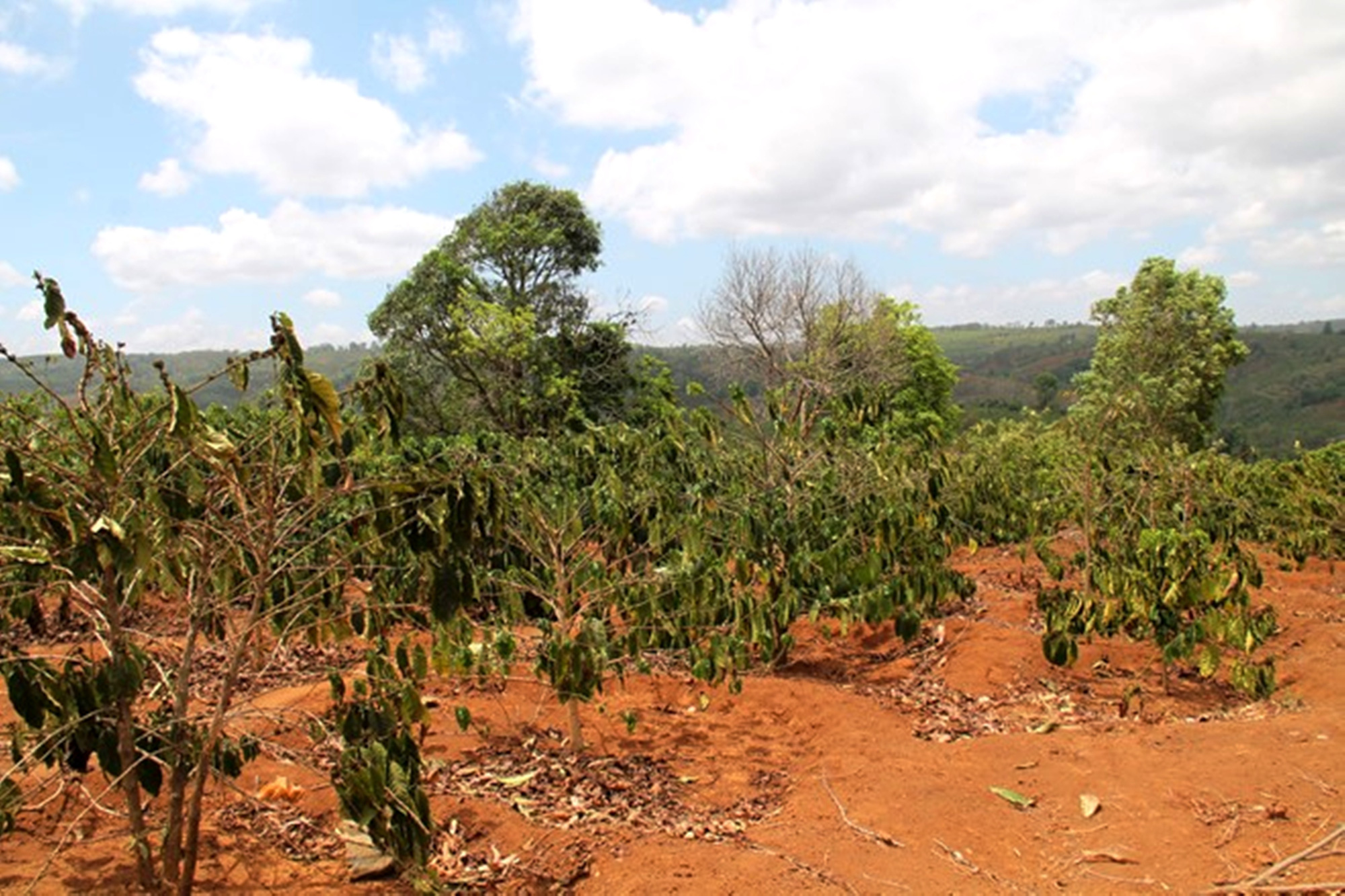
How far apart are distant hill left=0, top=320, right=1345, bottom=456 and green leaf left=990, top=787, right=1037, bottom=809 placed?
1661 cm

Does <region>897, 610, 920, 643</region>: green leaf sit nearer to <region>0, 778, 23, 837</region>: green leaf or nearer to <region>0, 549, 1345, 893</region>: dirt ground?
<region>0, 549, 1345, 893</region>: dirt ground

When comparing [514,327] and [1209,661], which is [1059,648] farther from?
[514,327]

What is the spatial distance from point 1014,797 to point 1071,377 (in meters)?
42.2

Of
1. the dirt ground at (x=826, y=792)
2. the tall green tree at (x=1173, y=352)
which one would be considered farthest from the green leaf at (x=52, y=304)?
the tall green tree at (x=1173, y=352)

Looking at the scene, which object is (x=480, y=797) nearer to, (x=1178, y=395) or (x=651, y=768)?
(x=651, y=768)

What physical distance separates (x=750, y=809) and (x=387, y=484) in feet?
9.44

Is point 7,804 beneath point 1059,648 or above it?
above

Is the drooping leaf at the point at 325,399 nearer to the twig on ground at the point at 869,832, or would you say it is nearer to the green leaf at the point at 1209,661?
the twig on ground at the point at 869,832

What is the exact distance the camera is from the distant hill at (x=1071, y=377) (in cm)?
4425

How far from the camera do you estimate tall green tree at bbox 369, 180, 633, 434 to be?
63.9ft

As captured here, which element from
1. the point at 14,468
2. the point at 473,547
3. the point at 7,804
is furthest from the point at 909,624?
the point at 14,468

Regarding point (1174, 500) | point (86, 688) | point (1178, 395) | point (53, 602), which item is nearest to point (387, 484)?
point (86, 688)

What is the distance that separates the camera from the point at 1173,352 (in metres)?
22.7

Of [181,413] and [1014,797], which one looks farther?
[1014,797]
